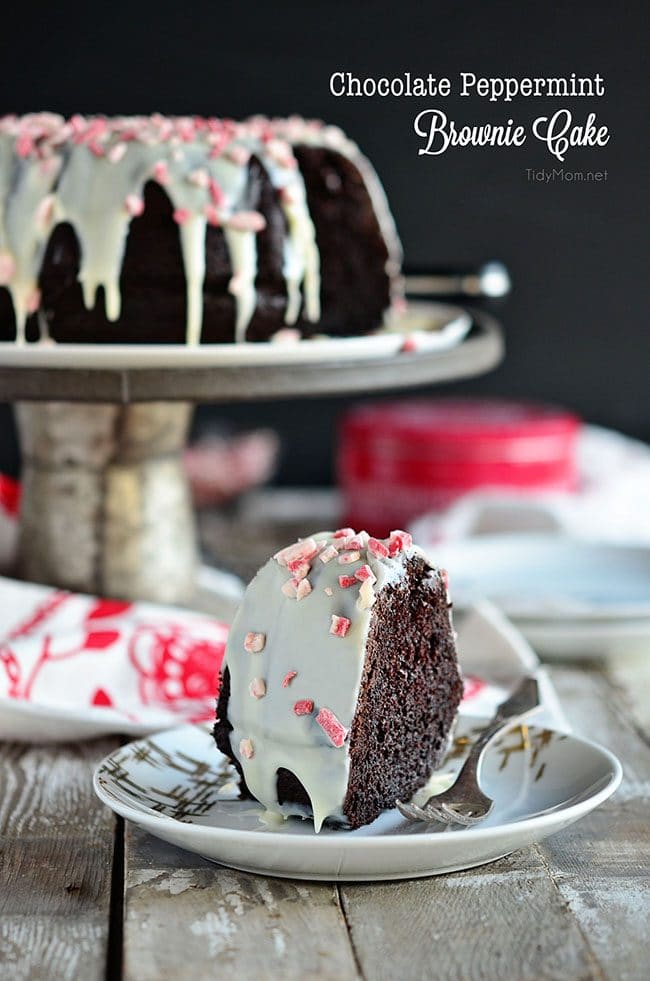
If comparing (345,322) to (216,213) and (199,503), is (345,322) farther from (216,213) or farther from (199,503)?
(199,503)

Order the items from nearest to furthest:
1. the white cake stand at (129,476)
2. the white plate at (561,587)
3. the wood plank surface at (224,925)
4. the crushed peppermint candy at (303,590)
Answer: the wood plank surface at (224,925) < the crushed peppermint candy at (303,590) < the white cake stand at (129,476) < the white plate at (561,587)

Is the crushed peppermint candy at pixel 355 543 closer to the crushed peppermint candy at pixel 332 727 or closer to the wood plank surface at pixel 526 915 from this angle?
the crushed peppermint candy at pixel 332 727

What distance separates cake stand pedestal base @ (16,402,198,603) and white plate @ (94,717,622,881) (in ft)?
1.30

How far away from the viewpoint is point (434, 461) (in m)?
1.98

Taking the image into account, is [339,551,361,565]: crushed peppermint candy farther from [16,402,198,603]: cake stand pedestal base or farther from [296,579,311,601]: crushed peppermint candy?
[16,402,198,603]: cake stand pedestal base

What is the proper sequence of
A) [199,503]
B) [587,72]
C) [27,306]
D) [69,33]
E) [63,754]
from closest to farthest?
[63,754], [27,306], [587,72], [199,503], [69,33]

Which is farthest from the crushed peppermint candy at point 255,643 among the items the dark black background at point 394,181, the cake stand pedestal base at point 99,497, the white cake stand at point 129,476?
the dark black background at point 394,181

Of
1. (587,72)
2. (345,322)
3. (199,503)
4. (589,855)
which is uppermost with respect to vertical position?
(587,72)

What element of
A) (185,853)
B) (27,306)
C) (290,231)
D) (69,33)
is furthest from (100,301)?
(69,33)

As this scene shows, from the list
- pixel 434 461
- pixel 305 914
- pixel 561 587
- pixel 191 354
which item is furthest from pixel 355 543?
pixel 434 461

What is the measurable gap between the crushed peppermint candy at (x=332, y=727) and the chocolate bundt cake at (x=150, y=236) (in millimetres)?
501

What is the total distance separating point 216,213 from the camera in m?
1.27

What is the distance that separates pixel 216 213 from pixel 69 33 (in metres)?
1.37

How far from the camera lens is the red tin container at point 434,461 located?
77.8 inches
